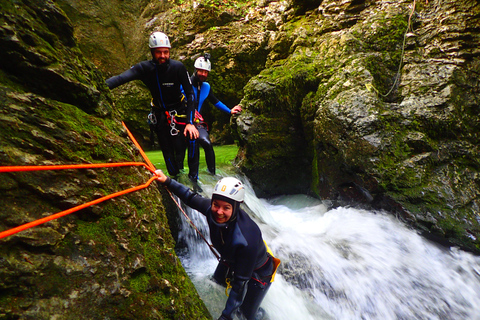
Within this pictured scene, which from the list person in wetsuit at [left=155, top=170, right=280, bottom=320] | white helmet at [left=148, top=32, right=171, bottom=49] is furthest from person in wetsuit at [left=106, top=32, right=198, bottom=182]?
person in wetsuit at [left=155, top=170, right=280, bottom=320]

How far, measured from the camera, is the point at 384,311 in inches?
131

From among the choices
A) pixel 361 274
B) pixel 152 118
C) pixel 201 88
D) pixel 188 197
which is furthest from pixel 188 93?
pixel 361 274

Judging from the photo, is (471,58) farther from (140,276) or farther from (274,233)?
(140,276)

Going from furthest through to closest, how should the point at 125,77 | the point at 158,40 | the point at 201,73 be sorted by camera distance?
the point at 201,73 → the point at 158,40 → the point at 125,77

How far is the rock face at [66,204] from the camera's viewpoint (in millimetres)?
1115

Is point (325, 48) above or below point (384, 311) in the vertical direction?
above

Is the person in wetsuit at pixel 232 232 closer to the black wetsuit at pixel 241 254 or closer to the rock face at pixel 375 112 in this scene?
the black wetsuit at pixel 241 254

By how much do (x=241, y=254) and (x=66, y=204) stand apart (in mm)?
1587

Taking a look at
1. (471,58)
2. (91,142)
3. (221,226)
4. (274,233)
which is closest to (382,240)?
(274,233)

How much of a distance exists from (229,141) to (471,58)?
819cm

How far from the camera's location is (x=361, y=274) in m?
3.72

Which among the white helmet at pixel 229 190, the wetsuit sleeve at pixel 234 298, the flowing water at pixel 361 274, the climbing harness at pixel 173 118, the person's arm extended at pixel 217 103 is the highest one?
the person's arm extended at pixel 217 103

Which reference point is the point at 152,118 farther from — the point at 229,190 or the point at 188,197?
the point at 229,190

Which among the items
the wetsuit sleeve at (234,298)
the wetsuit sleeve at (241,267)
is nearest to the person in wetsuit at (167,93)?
the wetsuit sleeve at (241,267)
